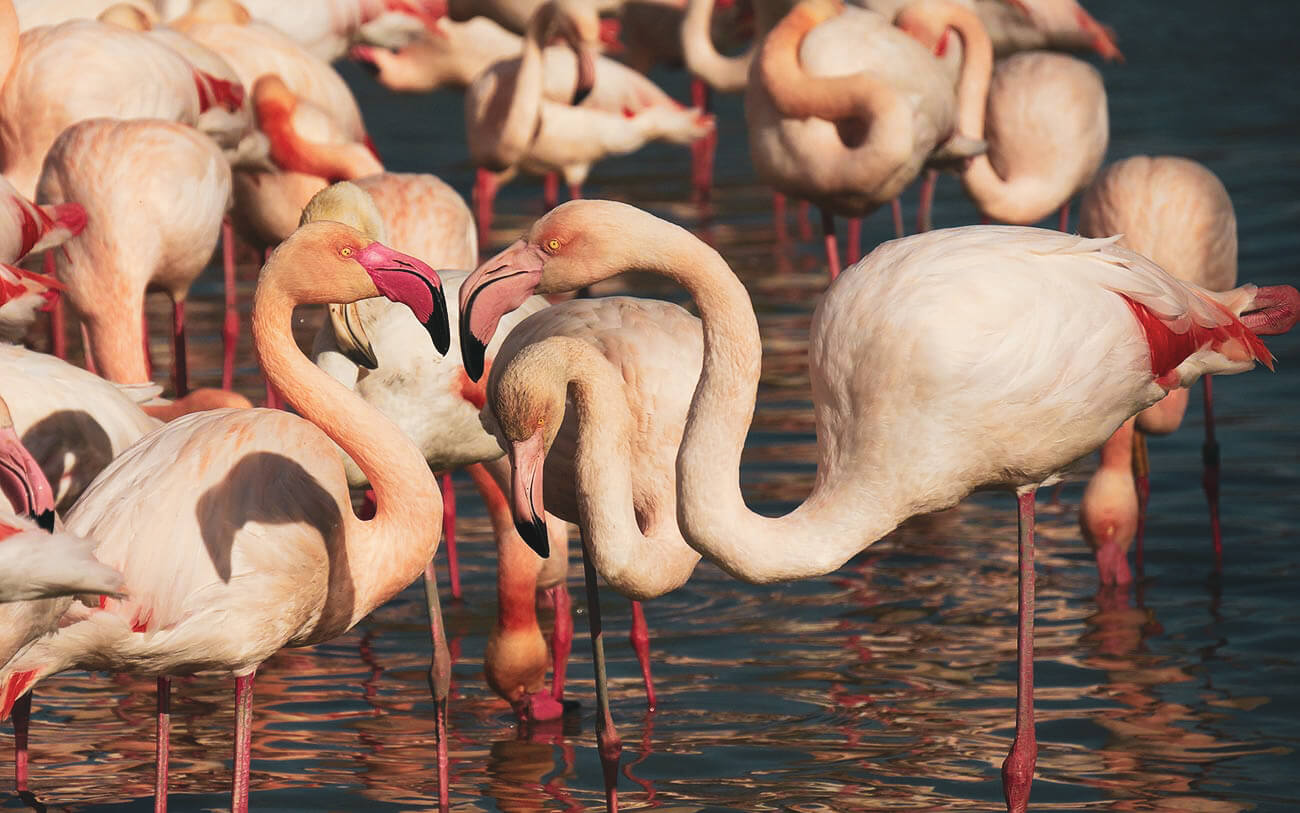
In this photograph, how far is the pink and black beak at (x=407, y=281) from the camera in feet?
14.5

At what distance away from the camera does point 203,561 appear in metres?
4.28

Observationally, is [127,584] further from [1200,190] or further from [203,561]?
[1200,190]

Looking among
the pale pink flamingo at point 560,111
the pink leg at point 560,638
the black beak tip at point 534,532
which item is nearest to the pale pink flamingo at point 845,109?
the pale pink flamingo at point 560,111

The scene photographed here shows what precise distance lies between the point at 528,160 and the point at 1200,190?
187 inches

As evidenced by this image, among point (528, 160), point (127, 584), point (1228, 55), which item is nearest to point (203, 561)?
point (127, 584)

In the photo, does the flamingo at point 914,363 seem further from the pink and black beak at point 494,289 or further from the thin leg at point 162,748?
the thin leg at point 162,748

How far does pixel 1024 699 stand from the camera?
4.72 metres

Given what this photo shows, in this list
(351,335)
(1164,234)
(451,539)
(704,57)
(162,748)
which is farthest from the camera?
(704,57)

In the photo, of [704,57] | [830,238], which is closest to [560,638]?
[830,238]

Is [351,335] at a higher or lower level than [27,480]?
lower

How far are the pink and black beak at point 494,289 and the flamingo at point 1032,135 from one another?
467 centimetres

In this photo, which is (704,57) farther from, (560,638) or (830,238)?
(560,638)

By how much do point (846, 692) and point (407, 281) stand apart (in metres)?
1.87

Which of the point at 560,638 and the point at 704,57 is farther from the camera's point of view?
the point at 704,57
